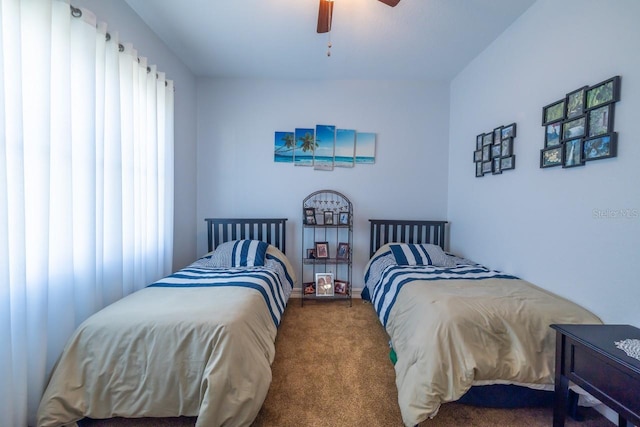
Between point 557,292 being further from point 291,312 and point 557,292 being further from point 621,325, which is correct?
point 291,312

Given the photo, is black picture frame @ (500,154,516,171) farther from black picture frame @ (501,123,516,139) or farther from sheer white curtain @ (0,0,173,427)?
sheer white curtain @ (0,0,173,427)

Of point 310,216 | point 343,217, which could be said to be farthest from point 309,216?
point 343,217

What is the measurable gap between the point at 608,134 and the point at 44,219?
314cm

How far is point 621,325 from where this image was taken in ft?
4.46

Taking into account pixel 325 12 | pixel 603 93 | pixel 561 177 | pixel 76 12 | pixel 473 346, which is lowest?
pixel 473 346

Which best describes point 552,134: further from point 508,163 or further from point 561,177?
point 508,163

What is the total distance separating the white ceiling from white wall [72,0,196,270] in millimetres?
100

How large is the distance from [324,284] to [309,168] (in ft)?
4.80

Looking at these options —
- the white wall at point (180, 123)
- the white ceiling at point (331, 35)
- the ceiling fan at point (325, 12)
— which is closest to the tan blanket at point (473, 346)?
the ceiling fan at point (325, 12)

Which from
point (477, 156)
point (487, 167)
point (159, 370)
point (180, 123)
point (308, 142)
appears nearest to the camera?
point (159, 370)

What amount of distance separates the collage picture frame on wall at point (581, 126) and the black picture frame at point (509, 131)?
11.9 inches

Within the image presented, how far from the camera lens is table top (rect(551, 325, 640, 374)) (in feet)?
3.37

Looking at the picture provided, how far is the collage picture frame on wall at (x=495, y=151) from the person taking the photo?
227cm

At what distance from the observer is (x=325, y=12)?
1.77 m
